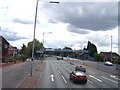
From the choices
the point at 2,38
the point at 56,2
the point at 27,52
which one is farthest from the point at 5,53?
the point at 56,2

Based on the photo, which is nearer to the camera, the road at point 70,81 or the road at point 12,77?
the road at point 12,77

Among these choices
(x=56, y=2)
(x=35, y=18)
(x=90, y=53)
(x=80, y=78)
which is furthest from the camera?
(x=90, y=53)

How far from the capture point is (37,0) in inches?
1389

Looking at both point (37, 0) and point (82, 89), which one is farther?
point (37, 0)

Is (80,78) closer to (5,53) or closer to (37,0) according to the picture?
(37,0)

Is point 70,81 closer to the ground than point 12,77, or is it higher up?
closer to the ground

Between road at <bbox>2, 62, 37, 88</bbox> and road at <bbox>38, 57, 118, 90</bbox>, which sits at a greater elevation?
road at <bbox>2, 62, 37, 88</bbox>

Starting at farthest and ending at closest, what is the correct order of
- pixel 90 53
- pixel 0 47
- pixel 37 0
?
pixel 90 53, pixel 0 47, pixel 37 0

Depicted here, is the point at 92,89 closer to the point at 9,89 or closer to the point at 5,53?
the point at 9,89

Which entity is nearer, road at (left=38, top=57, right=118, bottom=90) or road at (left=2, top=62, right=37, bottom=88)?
road at (left=2, top=62, right=37, bottom=88)

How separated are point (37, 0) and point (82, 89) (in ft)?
46.7

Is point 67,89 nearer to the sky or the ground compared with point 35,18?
nearer to the ground

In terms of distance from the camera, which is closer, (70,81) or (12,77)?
(70,81)

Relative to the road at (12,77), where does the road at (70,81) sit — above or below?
below
